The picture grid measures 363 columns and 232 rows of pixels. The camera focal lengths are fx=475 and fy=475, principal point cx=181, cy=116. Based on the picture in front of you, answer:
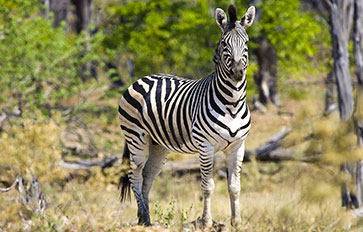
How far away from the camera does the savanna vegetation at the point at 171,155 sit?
4711 millimetres

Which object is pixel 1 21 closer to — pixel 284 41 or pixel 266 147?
pixel 266 147

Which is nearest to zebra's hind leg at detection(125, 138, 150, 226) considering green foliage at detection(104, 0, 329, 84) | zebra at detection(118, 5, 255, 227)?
zebra at detection(118, 5, 255, 227)

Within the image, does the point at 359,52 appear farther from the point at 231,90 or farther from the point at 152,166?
the point at 152,166

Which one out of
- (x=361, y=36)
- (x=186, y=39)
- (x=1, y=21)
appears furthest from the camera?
(x=186, y=39)

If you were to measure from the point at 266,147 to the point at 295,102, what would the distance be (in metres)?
13.3

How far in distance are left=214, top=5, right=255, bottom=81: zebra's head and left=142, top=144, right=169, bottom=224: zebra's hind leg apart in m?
1.70

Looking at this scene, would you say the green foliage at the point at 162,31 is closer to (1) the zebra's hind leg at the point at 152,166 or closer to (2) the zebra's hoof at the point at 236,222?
(1) the zebra's hind leg at the point at 152,166

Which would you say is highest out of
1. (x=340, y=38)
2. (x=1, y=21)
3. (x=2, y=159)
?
(x=1, y=21)

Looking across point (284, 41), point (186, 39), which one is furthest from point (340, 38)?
point (186, 39)

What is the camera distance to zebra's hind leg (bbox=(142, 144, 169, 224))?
613 centimetres

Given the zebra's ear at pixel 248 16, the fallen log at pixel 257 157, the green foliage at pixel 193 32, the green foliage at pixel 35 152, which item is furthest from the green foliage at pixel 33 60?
the zebra's ear at pixel 248 16

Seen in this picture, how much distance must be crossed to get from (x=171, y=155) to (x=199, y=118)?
6174 millimetres

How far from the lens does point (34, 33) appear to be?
38.5 feet

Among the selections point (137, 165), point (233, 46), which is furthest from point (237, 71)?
point (137, 165)
